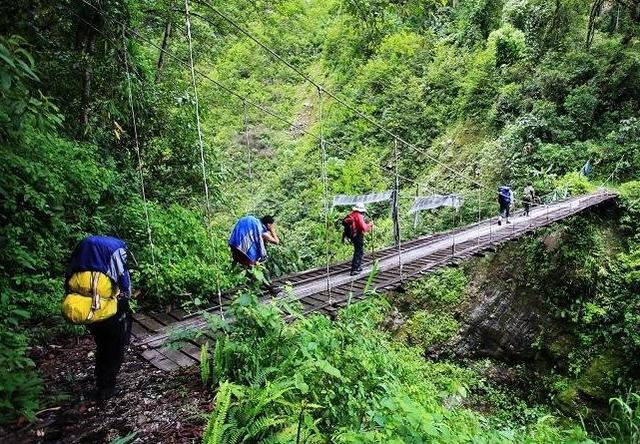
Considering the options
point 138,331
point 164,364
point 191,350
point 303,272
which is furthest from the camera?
point 303,272

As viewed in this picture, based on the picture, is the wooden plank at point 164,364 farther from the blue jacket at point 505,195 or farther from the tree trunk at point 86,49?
the blue jacket at point 505,195

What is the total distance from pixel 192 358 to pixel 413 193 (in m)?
12.1

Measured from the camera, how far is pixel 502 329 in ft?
26.0

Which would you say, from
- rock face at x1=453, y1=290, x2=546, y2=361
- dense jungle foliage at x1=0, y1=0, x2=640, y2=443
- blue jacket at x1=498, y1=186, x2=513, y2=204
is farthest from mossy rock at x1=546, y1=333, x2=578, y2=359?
blue jacket at x1=498, y1=186, x2=513, y2=204

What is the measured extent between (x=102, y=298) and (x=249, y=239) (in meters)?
1.68

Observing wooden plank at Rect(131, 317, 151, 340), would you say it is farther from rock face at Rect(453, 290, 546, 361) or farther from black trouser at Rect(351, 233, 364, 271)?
rock face at Rect(453, 290, 546, 361)

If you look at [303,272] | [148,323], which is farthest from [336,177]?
[148,323]

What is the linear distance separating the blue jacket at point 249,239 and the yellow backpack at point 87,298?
1.59 m

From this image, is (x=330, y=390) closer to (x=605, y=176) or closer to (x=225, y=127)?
(x=605, y=176)

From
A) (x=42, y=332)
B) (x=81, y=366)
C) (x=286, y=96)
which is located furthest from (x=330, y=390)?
(x=286, y=96)

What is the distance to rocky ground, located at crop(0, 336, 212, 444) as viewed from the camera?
205 cm

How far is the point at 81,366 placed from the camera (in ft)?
9.39

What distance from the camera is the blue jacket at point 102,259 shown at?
2.27 m

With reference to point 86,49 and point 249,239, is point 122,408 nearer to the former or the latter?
point 249,239
